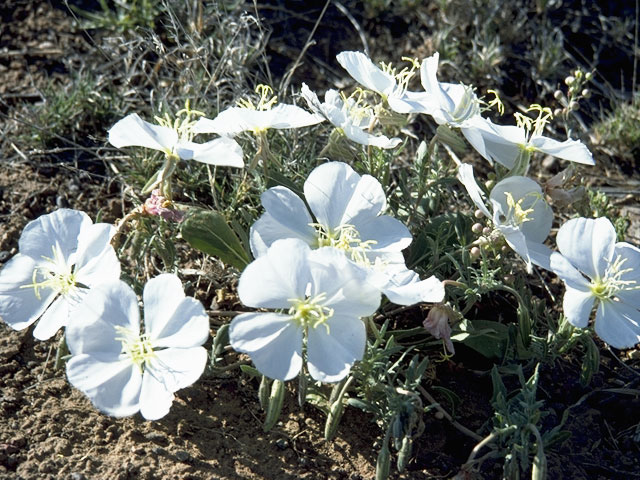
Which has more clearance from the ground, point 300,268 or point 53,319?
point 300,268

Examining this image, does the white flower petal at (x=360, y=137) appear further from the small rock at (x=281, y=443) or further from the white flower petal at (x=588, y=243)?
the small rock at (x=281, y=443)

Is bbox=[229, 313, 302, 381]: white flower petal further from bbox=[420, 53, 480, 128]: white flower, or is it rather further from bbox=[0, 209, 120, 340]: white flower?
bbox=[420, 53, 480, 128]: white flower

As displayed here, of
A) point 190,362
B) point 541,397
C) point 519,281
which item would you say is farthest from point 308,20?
point 190,362

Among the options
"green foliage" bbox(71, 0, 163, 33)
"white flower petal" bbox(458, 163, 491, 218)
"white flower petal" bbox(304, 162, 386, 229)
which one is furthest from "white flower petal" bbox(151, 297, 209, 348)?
"green foliage" bbox(71, 0, 163, 33)

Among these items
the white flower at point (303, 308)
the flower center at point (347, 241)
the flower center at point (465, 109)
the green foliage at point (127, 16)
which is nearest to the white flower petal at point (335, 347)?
the white flower at point (303, 308)

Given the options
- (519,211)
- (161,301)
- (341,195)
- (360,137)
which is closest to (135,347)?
(161,301)

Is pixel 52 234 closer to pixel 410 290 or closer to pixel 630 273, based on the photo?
pixel 410 290
